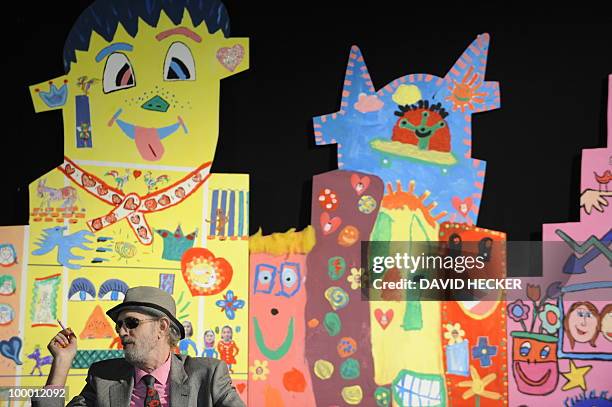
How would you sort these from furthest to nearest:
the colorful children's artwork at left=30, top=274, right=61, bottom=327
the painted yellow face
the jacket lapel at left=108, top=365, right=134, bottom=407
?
the painted yellow face
the colorful children's artwork at left=30, top=274, right=61, bottom=327
the jacket lapel at left=108, top=365, right=134, bottom=407

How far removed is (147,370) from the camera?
8.24 ft

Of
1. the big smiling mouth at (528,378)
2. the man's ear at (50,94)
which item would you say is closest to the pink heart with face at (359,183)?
the big smiling mouth at (528,378)

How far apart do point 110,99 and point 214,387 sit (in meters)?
1.93

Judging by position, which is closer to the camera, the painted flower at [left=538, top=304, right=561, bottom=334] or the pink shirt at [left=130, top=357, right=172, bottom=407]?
the pink shirt at [left=130, top=357, right=172, bottom=407]

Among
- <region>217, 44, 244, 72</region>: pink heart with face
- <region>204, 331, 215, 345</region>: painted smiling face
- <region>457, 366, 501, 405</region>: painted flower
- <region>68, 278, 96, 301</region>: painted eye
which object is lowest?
<region>457, 366, 501, 405</region>: painted flower

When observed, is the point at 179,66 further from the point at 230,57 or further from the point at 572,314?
the point at 572,314

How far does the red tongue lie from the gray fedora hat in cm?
141

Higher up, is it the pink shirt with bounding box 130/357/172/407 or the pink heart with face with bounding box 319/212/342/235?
the pink heart with face with bounding box 319/212/342/235

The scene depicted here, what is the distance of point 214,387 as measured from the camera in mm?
2473

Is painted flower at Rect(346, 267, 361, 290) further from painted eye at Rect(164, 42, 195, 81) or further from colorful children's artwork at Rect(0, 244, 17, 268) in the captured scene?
colorful children's artwork at Rect(0, 244, 17, 268)

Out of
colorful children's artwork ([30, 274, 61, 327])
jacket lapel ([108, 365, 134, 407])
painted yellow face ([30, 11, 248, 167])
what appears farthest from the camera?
painted yellow face ([30, 11, 248, 167])

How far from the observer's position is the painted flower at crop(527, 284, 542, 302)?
389 centimetres

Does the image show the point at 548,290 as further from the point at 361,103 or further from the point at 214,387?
the point at 214,387

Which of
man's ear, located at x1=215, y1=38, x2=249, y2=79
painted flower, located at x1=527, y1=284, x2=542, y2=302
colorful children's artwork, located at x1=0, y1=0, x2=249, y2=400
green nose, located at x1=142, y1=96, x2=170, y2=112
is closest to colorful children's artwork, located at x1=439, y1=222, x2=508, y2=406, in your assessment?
painted flower, located at x1=527, y1=284, x2=542, y2=302
